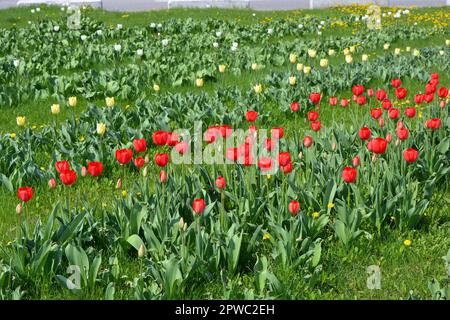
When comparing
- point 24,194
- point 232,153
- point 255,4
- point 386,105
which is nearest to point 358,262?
point 232,153

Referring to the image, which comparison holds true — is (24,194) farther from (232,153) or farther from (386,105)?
(386,105)

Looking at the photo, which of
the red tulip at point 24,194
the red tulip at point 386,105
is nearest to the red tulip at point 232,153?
the red tulip at point 24,194

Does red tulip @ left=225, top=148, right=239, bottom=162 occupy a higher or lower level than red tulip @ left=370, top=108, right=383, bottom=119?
lower

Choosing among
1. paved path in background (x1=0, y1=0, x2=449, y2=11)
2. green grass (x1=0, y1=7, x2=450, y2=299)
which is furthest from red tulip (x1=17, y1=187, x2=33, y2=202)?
paved path in background (x1=0, y1=0, x2=449, y2=11)

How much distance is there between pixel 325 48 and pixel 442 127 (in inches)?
280

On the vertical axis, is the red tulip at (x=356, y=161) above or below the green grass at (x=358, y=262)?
above

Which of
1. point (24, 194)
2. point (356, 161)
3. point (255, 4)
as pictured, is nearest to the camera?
point (24, 194)

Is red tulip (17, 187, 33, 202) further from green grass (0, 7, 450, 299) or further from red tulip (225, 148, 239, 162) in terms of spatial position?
red tulip (225, 148, 239, 162)

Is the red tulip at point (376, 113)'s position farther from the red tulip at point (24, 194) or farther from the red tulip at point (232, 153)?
the red tulip at point (24, 194)

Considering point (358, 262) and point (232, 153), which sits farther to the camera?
point (232, 153)

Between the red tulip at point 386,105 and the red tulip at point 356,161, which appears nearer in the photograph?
the red tulip at point 356,161

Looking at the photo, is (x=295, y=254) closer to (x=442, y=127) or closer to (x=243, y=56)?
(x=442, y=127)
